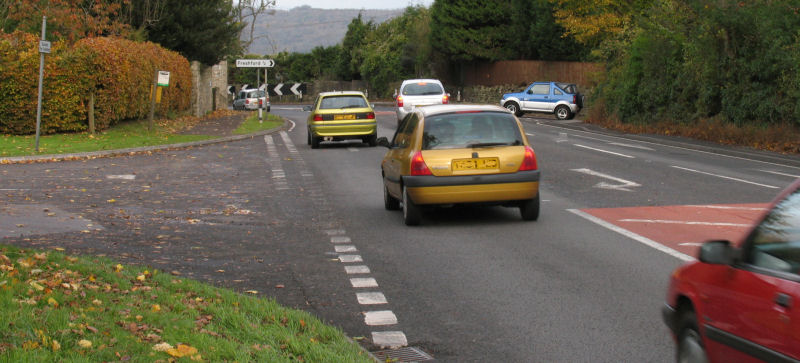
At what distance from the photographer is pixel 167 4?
4344 cm

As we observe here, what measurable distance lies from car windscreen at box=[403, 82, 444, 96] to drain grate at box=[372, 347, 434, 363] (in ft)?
91.5

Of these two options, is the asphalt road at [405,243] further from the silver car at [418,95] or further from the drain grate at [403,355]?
the silver car at [418,95]

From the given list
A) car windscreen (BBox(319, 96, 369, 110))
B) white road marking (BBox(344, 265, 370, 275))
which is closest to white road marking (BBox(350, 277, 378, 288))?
white road marking (BBox(344, 265, 370, 275))

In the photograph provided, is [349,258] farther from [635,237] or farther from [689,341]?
[689,341]

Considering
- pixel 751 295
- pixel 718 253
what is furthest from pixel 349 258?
pixel 751 295

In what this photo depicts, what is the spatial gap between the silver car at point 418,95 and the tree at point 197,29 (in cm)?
1449

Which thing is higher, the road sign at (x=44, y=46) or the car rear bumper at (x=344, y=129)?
the road sign at (x=44, y=46)

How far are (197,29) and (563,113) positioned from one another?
58.7 feet

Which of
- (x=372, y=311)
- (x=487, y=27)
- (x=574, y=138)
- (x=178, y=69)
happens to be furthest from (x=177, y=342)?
(x=487, y=27)

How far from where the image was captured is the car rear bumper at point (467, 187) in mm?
11156

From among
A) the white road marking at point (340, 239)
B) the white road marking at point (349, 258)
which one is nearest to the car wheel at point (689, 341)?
the white road marking at point (349, 258)

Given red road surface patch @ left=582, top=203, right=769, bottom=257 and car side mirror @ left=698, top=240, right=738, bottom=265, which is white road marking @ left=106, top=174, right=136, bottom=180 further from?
car side mirror @ left=698, top=240, right=738, bottom=265

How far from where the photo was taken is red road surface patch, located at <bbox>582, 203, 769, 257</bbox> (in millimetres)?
10141

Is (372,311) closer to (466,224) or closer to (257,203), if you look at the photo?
(466,224)
